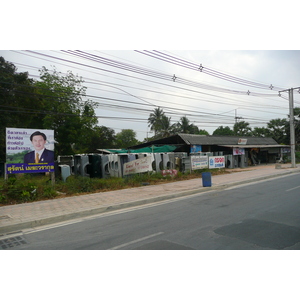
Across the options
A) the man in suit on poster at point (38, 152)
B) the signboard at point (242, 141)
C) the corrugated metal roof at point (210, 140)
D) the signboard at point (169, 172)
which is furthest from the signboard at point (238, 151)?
the man in suit on poster at point (38, 152)

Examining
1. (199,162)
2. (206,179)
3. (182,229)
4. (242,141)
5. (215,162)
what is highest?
(242,141)

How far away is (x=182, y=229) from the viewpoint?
5996 mm

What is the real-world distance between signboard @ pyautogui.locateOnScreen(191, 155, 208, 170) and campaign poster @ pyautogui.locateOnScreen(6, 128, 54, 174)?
1024 centimetres

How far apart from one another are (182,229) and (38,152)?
8103mm

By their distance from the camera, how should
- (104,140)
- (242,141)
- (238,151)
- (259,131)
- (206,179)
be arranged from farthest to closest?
(259,131) < (104,140) < (242,141) < (238,151) < (206,179)

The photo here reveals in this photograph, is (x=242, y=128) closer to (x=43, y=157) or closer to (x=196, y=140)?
(x=196, y=140)

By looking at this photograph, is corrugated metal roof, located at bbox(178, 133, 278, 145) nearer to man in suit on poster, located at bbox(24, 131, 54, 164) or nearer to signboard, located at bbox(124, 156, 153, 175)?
signboard, located at bbox(124, 156, 153, 175)

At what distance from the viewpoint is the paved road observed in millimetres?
5066

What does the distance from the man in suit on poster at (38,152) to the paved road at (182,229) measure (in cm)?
523

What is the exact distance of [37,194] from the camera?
1029cm

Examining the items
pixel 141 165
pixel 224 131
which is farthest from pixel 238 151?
pixel 224 131

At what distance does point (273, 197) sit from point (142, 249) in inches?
272

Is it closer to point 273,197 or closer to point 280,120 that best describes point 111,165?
point 273,197

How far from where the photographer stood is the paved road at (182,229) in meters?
5.07
